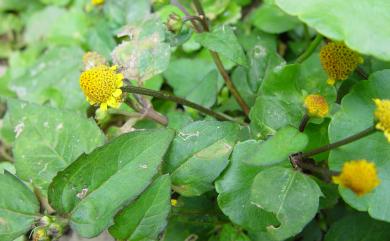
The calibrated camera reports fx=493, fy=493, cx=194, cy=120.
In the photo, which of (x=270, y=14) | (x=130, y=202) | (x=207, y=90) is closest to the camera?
(x=130, y=202)

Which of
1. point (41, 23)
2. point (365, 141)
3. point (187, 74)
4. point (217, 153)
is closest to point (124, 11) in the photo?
point (187, 74)

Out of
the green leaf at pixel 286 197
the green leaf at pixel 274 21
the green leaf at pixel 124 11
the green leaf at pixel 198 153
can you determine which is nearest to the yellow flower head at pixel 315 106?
the green leaf at pixel 286 197

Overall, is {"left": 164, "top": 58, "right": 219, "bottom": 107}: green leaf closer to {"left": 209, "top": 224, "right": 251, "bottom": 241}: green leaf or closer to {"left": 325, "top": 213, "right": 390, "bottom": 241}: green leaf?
{"left": 209, "top": 224, "right": 251, "bottom": 241}: green leaf

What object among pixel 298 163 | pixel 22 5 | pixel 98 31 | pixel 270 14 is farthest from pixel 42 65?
pixel 298 163

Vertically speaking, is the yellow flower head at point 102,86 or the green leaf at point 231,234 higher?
the yellow flower head at point 102,86

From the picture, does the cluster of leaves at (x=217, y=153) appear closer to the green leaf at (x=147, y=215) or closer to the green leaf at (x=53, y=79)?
the green leaf at (x=147, y=215)

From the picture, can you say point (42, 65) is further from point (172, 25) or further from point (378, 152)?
point (378, 152)

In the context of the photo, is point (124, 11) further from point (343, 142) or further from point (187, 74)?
point (343, 142)

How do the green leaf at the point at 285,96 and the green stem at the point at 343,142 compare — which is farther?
the green leaf at the point at 285,96
